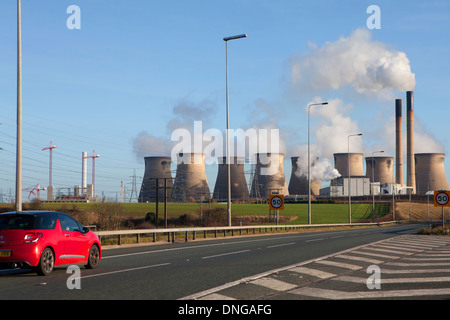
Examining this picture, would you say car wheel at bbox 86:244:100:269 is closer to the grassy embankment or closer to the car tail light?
the car tail light

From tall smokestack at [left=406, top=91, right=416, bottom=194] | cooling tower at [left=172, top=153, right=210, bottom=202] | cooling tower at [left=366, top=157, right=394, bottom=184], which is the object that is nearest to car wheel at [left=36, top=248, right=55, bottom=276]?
cooling tower at [left=172, top=153, right=210, bottom=202]

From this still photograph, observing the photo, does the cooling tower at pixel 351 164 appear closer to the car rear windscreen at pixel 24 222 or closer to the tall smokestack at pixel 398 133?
the tall smokestack at pixel 398 133

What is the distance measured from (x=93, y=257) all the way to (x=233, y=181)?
102 m

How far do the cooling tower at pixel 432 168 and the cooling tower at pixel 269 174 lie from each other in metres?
25.8

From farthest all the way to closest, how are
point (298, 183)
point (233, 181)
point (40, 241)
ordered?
point (298, 183)
point (233, 181)
point (40, 241)

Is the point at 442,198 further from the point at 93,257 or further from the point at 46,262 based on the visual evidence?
the point at 46,262

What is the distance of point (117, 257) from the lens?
16812 millimetres

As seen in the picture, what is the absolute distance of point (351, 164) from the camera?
116m

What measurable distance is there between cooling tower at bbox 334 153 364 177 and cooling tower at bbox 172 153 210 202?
3082 centimetres

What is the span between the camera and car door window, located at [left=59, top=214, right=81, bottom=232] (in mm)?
12444

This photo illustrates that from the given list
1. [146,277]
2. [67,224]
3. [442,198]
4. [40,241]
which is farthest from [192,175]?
[146,277]
